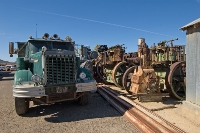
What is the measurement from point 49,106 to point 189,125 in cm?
472

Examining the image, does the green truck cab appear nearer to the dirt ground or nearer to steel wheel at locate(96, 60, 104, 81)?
the dirt ground

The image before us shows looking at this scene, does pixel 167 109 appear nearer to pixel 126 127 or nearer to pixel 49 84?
pixel 126 127

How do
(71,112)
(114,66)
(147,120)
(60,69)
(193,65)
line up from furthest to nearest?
(114,66)
(71,112)
(60,69)
(193,65)
(147,120)

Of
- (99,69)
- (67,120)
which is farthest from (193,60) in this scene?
(99,69)

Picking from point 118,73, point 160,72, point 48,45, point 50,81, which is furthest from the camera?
point 118,73

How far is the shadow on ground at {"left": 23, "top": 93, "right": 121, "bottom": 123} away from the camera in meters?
5.14

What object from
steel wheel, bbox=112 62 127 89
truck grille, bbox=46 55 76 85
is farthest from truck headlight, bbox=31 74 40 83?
steel wheel, bbox=112 62 127 89

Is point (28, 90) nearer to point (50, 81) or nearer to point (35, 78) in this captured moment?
point (35, 78)

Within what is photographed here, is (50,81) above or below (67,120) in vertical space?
above

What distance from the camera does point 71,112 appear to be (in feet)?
18.6

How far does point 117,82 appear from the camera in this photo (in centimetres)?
992

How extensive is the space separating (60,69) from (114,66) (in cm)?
645

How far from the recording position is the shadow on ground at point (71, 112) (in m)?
5.14

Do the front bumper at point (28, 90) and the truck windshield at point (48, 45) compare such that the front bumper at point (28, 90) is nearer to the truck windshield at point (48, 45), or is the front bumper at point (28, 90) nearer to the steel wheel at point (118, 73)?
the truck windshield at point (48, 45)
